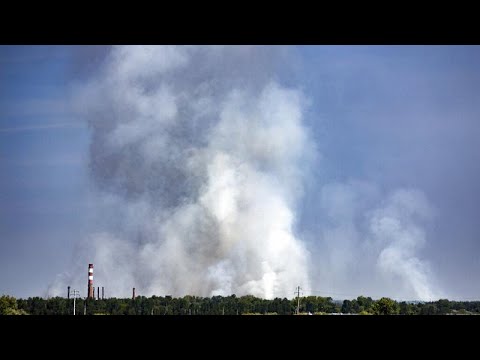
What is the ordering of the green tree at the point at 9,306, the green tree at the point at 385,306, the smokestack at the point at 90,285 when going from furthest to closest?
the green tree at the point at 385,306
the smokestack at the point at 90,285
the green tree at the point at 9,306

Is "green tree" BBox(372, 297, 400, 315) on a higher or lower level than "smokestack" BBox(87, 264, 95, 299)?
lower

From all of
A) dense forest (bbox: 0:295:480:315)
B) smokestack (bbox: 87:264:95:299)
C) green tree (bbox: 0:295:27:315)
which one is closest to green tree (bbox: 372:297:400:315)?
dense forest (bbox: 0:295:480:315)

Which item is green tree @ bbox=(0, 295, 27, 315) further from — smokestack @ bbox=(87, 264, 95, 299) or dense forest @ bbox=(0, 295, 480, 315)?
smokestack @ bbox=(87, 264, 95, 299)

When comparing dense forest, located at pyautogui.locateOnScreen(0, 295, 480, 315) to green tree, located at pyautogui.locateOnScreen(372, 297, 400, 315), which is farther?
green tree, located at pyautogui.locateOnScreen(372, 297, 400, 315)

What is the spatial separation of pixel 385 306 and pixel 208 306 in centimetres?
1425

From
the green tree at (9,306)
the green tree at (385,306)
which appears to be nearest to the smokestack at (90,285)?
the green tree at (9,306)

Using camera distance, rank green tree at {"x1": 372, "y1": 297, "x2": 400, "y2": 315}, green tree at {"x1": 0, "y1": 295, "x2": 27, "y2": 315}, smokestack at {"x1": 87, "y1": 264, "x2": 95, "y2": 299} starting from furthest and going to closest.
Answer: green tree at {"x1": 372, "y1": 297, "x2": 400, "y2": 315}, smokestack at {"x1": 87, "y1": 264, "x2": 95, "y2": 299}, green tree at {"x1": 0, "y1": 295, "x2": 27, "y2": 315}

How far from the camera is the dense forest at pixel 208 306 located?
52781mm

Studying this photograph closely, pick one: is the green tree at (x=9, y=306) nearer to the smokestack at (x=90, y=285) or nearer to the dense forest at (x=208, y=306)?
the dense forest at (x=208, y=306)

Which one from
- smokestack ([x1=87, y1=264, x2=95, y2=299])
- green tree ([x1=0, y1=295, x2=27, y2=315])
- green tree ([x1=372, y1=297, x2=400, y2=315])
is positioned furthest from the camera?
green tree ([x1=372, y1=297, x2=400, y2=315])

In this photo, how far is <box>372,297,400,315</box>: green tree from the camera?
192 ft

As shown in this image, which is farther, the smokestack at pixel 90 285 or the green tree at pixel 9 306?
the smokestack at pixel 90 285

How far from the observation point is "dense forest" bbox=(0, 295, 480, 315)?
52.8 meters
